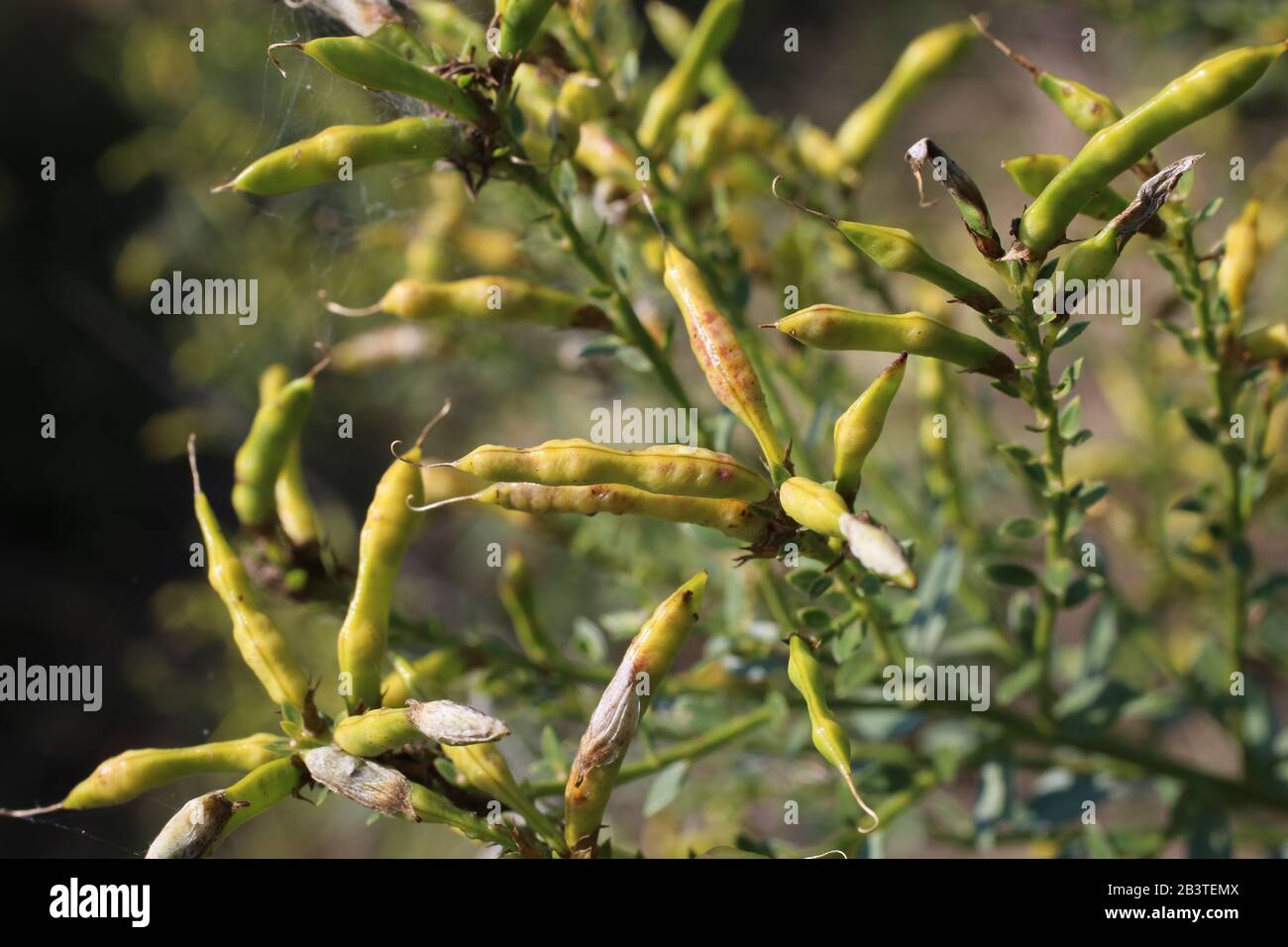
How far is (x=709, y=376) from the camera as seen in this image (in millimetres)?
1537

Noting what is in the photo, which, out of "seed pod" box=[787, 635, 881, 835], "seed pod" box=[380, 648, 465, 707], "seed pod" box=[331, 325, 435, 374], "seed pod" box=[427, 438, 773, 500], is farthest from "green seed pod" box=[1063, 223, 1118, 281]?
"seed pod" box=[331, 325, 435, 374]

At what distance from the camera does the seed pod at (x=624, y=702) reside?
144 cm

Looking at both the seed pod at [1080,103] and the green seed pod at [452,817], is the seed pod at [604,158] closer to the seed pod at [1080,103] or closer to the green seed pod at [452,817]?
the seed pod at [1080,103]

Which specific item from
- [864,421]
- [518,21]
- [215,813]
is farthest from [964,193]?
[215,813]

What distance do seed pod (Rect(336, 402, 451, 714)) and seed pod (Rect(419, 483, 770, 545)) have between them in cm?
16

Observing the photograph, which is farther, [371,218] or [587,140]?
[371,218]

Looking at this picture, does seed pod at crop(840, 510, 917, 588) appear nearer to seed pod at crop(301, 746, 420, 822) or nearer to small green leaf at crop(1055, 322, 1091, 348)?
small green leaf at crop(1055, 322, 1091, 348)

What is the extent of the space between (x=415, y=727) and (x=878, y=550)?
617mm

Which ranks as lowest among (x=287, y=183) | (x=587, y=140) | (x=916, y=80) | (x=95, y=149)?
(x=287, y=183)

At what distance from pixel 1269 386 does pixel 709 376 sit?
1034mm

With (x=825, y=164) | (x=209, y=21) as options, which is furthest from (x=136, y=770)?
(x=209, y=21)

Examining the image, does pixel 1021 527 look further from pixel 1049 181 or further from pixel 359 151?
pixel 359 151
